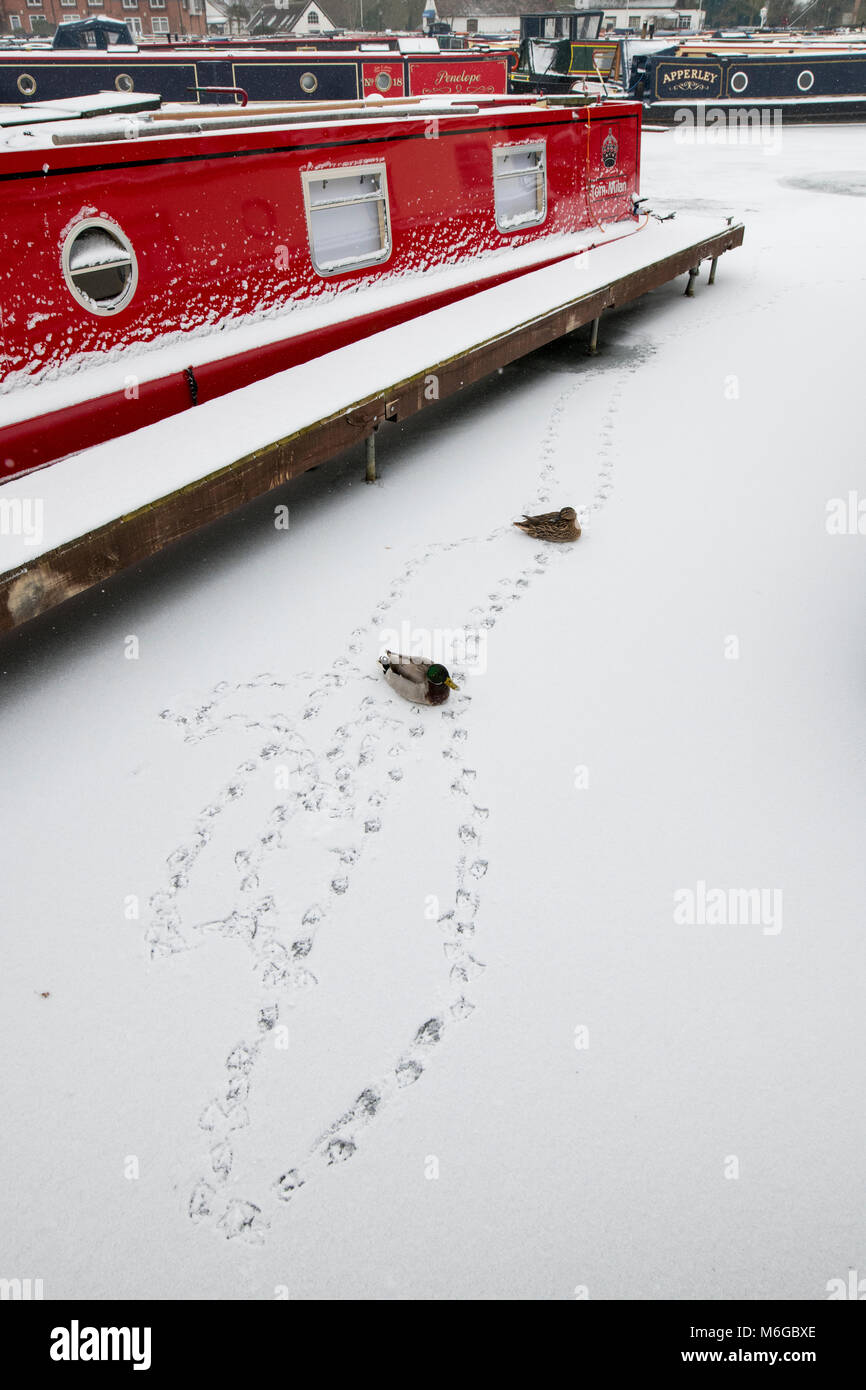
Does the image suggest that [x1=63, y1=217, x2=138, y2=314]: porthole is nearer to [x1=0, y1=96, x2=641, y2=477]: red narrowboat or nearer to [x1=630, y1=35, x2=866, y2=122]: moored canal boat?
[x1=0, y1=96, x2=641, y2=477]: red narrowboat

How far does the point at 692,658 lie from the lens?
348cm

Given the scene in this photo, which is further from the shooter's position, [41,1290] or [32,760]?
[32,760]

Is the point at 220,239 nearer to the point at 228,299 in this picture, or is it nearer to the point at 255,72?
the point at 228,299

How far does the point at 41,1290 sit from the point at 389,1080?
2.80 ft

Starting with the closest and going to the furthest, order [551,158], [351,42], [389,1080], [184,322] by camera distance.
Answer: [389,1080] < [184,322] < [551,158] < [351,42]

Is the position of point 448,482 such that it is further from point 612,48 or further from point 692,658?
point 612,48

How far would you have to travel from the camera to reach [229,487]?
3.65 meters

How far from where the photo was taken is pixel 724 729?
3127 millimetres

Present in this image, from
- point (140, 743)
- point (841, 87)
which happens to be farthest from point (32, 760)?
point (841, 87)

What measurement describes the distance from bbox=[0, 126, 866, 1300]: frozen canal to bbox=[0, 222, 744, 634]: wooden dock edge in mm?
419

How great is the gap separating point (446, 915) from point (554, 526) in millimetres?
2357
